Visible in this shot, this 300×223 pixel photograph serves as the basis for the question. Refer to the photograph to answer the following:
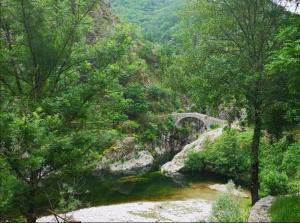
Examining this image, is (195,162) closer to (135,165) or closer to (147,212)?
(135,165)

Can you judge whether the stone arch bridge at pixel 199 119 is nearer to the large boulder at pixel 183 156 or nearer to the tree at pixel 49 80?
the large boulder at pixel 183 156

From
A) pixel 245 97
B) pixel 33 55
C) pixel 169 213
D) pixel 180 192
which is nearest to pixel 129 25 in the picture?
pixel 33 55

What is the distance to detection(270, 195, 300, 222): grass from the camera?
13.0 metres

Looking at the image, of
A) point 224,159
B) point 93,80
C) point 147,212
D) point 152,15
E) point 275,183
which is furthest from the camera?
point 152,15

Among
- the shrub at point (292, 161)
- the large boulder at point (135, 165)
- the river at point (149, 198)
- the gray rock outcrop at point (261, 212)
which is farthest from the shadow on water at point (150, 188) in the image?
the gray rock outcrop at point (261, 212)

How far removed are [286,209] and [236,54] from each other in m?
9.57

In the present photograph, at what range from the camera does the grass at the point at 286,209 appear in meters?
13.0

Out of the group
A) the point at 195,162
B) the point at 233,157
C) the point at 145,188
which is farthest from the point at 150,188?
the point at 233,157

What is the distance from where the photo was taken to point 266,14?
20312 millimetres

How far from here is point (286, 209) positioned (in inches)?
550

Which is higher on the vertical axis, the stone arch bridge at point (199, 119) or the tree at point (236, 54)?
the tree at point (236, 54)

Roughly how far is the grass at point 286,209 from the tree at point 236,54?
5.18 metres

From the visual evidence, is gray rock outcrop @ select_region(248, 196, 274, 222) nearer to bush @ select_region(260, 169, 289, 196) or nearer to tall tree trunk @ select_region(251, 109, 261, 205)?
tall tree trunk @ select_region(251, 109, 261, 205)

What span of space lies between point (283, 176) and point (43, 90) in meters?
13.9
